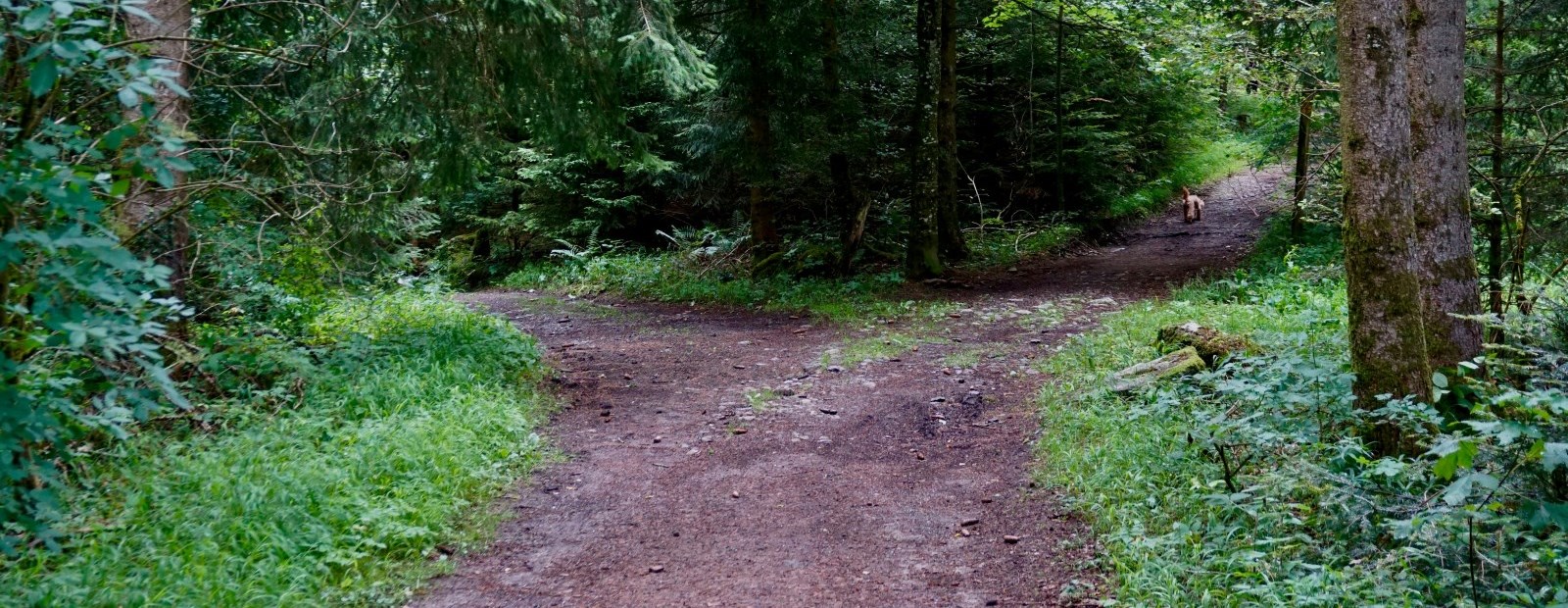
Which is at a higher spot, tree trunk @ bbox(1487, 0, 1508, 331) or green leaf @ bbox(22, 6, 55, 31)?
green leaf @ bbox(22, 6, 55, 31)

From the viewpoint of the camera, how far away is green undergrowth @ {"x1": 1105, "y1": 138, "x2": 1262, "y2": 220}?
20181 millimetres

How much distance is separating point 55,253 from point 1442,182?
793cm

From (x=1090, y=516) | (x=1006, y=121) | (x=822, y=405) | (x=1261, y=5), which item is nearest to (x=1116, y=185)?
(x=1006, y=121)

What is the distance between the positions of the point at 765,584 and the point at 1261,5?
11.1m

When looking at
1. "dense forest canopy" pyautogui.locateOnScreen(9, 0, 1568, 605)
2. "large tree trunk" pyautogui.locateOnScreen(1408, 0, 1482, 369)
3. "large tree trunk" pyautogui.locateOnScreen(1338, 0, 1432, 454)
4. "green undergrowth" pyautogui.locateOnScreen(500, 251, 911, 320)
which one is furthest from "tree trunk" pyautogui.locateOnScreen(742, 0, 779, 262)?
"large tree trunk" pyautogui.locateOnScreen(1338, 0, 1432, 454)

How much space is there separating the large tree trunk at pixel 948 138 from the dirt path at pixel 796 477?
3.29 m

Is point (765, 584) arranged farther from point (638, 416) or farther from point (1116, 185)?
point (1116, 185)

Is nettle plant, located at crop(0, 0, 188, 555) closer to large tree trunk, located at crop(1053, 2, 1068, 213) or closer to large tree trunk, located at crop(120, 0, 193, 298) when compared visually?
large tree trunk, located at crop(120, 0, 193, 298)

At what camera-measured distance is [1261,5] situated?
11680mm

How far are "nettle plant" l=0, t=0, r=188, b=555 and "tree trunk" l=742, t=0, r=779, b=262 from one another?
32.1 ft

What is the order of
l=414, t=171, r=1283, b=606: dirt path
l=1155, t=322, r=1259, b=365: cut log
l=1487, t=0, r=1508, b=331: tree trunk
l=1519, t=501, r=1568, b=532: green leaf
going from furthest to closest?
l=1155, t=322, r=1259, b=365: cut log → l=1487, t=0, r=1508, b=331: tree trunk → l=414, t=171, r=1283, b=606: dirt path → l=1519, t=501, r=1568, b=532: green leaf

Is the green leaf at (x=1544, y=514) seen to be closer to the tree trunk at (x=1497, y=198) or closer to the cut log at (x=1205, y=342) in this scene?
the tree trunk at (x=1497, y=198)

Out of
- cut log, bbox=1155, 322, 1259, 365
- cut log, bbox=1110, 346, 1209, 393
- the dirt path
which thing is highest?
cut log, bbox=1155, 322, 1259, 365

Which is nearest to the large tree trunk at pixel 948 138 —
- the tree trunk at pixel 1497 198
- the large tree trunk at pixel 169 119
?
the tree trunk at pixel 1497 198
